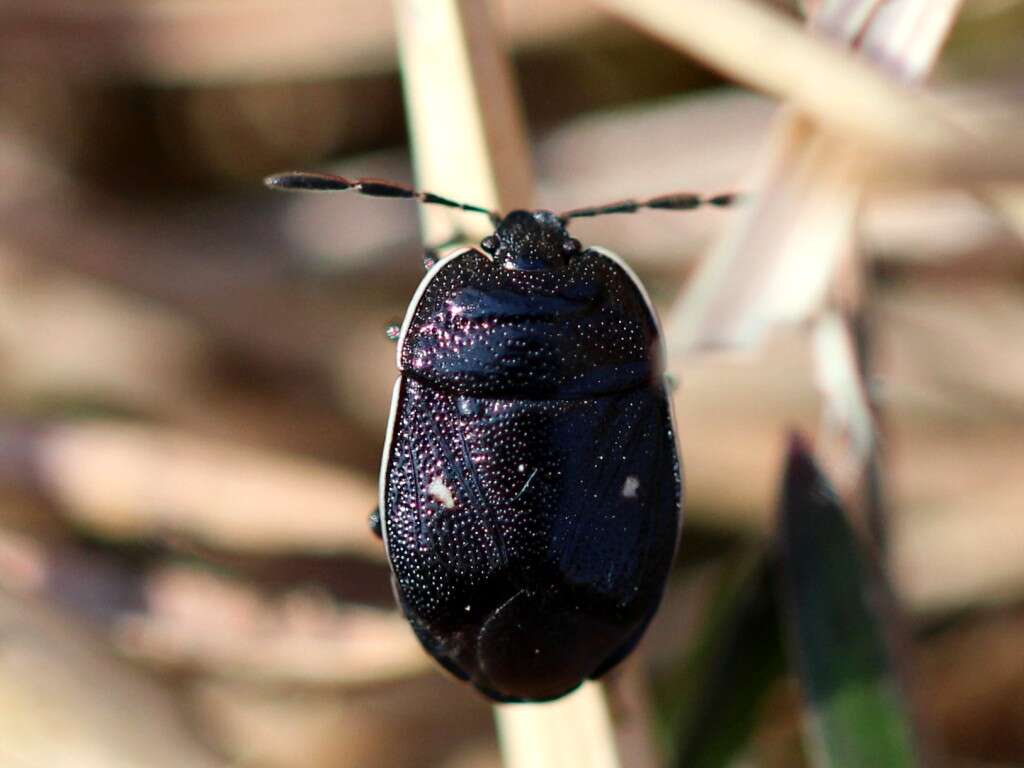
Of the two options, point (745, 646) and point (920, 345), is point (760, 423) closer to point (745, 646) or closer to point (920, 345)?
point (920, 345)

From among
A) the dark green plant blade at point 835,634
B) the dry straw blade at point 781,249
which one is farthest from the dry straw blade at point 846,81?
the dark green plant blade at point 835,634

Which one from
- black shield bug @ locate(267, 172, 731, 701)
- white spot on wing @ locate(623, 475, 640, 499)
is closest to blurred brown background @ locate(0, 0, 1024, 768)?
black shield bug @ locate(267, 172, 731, 701)

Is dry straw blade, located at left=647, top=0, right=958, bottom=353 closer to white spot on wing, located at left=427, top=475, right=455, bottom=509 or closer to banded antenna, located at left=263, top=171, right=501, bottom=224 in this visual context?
banded antenna, located at left=263, top=171, right=501, bottom=224

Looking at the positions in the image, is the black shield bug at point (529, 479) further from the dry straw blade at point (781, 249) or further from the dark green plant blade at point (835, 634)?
the dark green plant blade at point (835, 634)

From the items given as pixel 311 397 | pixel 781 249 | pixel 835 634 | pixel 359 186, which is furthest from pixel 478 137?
pixel 311 397

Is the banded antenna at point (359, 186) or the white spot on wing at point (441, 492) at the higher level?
the banded antenna at point (359, 186)

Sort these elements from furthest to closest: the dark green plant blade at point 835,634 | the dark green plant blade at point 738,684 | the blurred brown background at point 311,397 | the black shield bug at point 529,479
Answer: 1. the blurred brown background at point 311,397
2. the dark green plant blade at point 738,684
3. the dark green plant blade at point 835,634
4. the black shield bug at point 529,479
